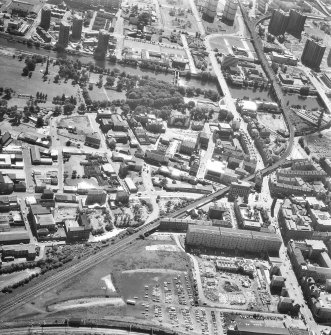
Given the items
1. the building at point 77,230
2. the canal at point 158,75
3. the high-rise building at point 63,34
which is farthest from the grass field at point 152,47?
the building at point 77,230

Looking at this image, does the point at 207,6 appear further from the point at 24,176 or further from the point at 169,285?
the point at 169,285

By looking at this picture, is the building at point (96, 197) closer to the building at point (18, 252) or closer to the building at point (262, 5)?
the building at point (18, 252)

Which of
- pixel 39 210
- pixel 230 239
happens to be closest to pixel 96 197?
pixel 39 210

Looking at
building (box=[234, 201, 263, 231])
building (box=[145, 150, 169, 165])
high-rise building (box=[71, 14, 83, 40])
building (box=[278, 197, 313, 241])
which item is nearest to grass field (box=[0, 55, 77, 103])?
high-rise building (box=[71, 14, 83, 40])

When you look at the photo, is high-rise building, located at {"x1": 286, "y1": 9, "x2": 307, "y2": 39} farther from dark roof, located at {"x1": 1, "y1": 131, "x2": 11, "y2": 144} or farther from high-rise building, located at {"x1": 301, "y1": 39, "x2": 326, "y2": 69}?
dark roof, located at {"x1": 1, "y1": 131, "x2": 11, "y2": 144}

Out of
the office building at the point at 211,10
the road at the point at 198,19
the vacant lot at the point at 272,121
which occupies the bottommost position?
the vacant lot at the point at 272,121

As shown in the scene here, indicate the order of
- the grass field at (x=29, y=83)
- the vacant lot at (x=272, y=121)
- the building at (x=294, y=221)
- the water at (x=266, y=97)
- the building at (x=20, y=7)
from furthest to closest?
the building at (x=20, y=7), the water at (x=266, y=97), the vacant lot at (x=272, y=121), the grass field at (x=29, y=83), the building at (x=294, y=221)

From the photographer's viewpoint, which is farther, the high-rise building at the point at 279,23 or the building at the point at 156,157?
the high-rise building at the point at 279,23

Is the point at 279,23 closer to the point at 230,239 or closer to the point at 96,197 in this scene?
the point at 96,197
